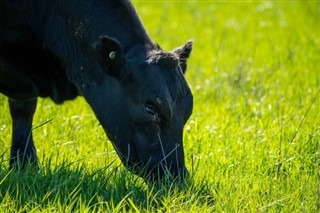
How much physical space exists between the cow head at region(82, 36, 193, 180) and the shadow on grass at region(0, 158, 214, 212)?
0.16 meters

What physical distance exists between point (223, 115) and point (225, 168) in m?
1.95

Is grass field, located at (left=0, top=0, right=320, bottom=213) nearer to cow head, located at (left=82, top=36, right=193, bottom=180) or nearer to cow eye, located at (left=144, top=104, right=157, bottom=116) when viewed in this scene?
cow head, located at (left=82, top=36, right=193, bottom=180)

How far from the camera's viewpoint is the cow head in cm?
574

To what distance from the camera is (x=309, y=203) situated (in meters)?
5.59

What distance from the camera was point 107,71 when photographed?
233 inches

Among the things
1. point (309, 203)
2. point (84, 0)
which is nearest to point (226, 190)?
point (309, 203)

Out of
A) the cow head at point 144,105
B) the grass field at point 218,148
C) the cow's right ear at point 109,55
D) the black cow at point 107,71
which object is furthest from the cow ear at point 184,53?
the grass field at point 218,148

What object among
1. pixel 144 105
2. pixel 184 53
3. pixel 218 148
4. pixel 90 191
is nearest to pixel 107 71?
pixel 144 105

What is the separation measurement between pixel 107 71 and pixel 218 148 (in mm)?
1553

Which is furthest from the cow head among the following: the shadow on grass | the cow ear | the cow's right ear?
the cow ear

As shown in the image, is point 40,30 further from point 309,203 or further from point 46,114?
point 309,203

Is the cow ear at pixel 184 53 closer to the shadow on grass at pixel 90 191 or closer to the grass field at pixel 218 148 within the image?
the grass field at pixel 218 148

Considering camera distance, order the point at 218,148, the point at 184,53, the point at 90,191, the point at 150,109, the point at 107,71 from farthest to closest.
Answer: the point at 218,148
the point at 184,53
the point at 107,71
the point at 150,109
the point at 90,191

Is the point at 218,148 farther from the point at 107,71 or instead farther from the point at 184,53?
the point at 107,71
